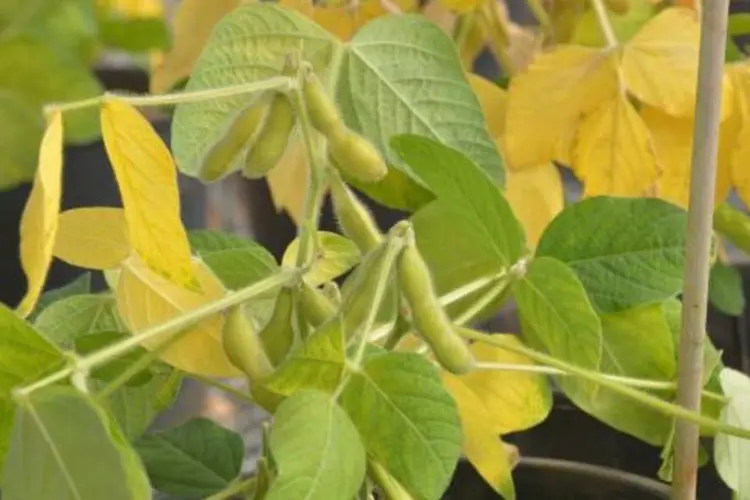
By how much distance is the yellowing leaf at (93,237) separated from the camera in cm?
31

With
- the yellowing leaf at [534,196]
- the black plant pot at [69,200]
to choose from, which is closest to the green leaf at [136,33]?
the black plant pot at [69,200]

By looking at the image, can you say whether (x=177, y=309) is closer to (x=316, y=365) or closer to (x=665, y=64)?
(x=316, y=365)

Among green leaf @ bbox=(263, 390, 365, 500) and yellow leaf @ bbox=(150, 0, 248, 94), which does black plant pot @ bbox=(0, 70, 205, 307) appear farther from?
green leaf @ bbox=(263, 390, 365, 500)

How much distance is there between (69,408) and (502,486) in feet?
0.48

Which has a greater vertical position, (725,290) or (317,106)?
(317,106)

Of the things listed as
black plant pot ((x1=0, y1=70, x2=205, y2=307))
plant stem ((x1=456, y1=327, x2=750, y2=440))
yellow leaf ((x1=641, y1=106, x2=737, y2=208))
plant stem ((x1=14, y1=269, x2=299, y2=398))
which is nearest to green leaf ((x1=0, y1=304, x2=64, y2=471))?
plant stem ((x1=14, y1=269, x2=299, y2=398))

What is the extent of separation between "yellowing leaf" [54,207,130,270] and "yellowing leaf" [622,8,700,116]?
166 millimetres

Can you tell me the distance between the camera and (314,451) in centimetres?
22

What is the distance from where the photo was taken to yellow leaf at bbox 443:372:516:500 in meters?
0.30

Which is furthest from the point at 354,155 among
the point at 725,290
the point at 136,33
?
the point at 136,33

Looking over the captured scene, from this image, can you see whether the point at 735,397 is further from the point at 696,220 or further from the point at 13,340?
the point at 13,340

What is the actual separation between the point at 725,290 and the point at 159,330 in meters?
0.32

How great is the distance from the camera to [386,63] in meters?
0.32

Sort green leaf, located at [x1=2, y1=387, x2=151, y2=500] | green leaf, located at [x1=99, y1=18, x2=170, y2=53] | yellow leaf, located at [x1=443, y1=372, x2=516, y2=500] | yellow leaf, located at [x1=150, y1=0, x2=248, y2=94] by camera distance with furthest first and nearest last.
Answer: green leaf, located at [x1=99, y1=18, x2=170, y2=53] → yellow leaf, located at [x1=150, y1=0, x2=248, y2=94] → yellow leaf, located at [x1=443, y1=372, x2=516, y2=500] → green leaf, located at [x1=2, y1=387, x2=151, y2=500]
